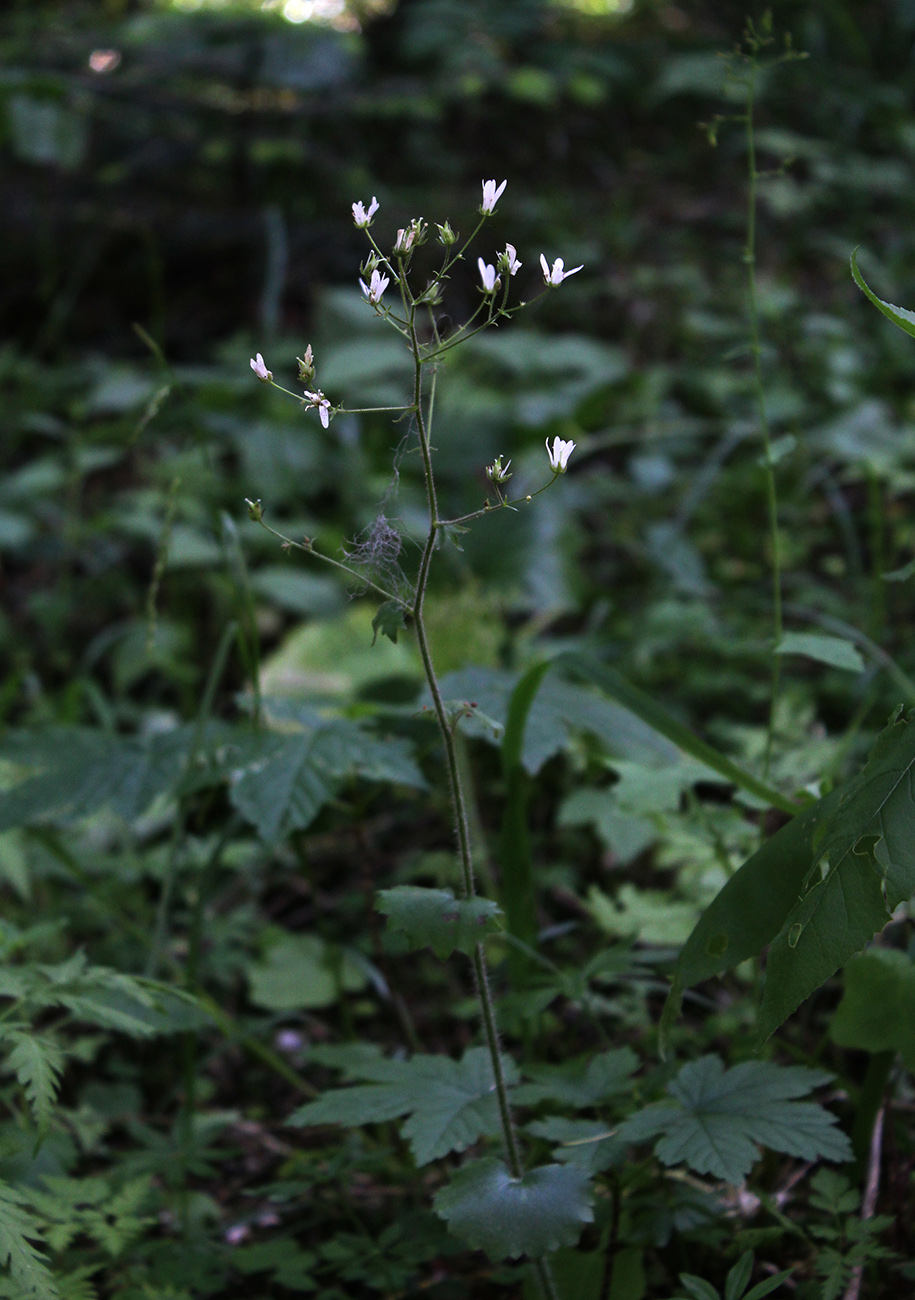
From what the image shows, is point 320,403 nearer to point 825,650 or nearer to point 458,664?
point 825,650

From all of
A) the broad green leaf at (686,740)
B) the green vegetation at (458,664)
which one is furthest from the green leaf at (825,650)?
the broad green leaf at (686,740)

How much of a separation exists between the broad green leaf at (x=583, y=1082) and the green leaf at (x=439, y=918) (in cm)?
33

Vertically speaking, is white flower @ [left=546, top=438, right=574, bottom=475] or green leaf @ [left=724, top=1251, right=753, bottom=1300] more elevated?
white flower @ [left=546, top=438, right=574, bottom=475]

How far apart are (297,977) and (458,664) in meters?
0.75

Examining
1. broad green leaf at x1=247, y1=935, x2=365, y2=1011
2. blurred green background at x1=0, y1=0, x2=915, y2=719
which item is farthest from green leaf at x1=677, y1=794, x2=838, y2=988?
blurred green background at x1=0, y1=0, x2=915, y2=719

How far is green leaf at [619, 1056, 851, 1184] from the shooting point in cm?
97

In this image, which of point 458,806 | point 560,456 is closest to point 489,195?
point 560,456

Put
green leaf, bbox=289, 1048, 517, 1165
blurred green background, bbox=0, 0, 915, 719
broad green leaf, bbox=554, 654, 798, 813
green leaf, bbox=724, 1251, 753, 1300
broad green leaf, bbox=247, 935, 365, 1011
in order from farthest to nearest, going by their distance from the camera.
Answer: blurred green background, bbox=0, 0, 915, 719
broad green leaf, bbox=247, 935, 365, 1011
broad green leaf, bbox=554, 654, 798, 813
green leaf, bbox=289, 1048, 517, 1165
green leaf, bbox=724, 1251, 753, 1300

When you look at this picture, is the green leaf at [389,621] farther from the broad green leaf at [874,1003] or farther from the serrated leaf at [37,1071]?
the broad green leaf at [874,1003]

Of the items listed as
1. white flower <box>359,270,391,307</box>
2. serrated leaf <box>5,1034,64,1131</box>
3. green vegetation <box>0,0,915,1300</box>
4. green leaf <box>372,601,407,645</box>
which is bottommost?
green vegetation <box>0,0,915,1300</box>

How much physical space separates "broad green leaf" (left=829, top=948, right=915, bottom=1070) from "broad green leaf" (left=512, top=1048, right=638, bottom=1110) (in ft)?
0.83

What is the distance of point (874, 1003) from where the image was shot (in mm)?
1125

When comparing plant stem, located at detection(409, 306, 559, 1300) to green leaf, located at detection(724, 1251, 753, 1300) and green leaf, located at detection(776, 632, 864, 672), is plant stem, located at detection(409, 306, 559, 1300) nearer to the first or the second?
green leaf, located at detection(724, 1251, 753, 1300)

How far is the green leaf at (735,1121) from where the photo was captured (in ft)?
3.17
